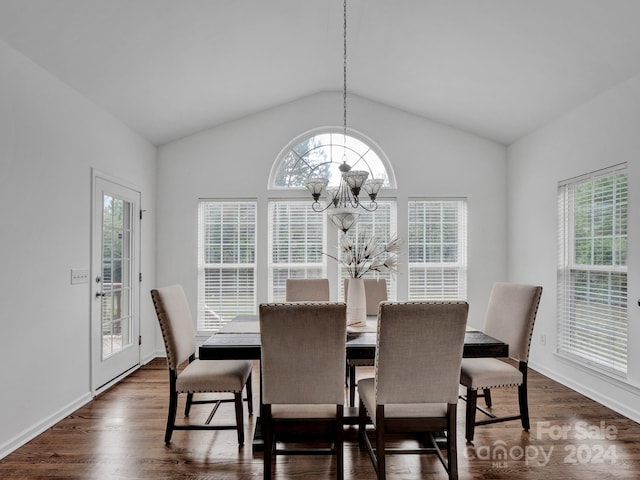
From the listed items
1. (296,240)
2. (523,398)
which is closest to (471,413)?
(523,398)

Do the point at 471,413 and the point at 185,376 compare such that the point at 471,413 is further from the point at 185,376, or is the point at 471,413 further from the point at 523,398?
the point at 185,376

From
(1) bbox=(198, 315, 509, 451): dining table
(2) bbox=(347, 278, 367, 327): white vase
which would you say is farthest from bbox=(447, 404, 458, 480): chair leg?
(2) bbox=(347, 278, 367, 327): white vase

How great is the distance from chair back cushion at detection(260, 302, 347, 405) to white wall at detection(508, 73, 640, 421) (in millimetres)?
2459

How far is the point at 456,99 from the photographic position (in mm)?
4285

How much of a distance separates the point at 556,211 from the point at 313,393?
322 cm

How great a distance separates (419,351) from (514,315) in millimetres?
1241

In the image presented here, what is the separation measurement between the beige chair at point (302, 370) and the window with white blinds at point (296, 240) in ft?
9.24

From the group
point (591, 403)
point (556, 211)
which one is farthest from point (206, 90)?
point (591, 403)

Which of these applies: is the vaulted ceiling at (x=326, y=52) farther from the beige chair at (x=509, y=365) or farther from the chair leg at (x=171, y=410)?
the chair leg at (x=171, y=410)

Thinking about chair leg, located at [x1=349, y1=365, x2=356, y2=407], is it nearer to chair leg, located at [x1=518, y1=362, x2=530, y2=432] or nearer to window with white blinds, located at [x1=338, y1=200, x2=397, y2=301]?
chair leg, located at [x1=518, y1=362, x2=530, y2=432]

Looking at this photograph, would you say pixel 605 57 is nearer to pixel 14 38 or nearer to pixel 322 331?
pixel 322 331

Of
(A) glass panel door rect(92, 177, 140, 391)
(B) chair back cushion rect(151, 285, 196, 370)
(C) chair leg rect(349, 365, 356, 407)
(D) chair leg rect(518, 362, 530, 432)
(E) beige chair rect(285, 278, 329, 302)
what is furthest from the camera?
(E) beige chair rect(285, 278, 329, 302)

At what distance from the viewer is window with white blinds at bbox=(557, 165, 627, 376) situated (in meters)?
3.30

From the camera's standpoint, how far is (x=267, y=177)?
4.94 m
